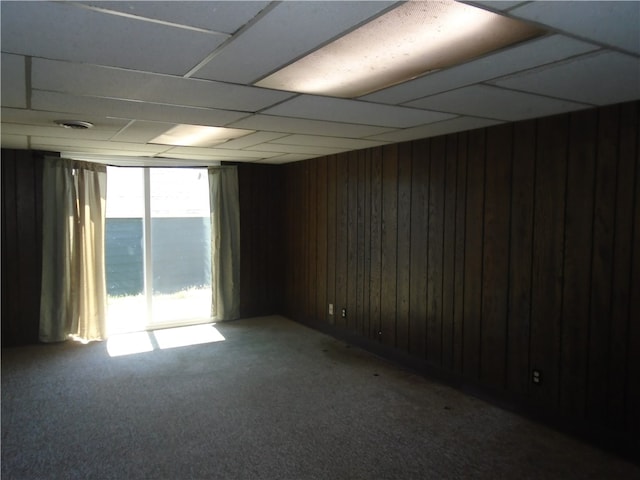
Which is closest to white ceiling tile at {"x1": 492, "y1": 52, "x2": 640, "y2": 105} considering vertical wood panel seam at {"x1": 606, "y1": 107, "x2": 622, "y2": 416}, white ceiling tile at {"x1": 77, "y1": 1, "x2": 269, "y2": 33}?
vertical wood panel seam at {"x1": 606, "y1": 107, "x2": 622, "y2": 416}

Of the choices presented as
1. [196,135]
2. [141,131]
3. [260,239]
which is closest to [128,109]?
[141,131]

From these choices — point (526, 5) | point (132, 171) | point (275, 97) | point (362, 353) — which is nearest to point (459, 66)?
point (526, 5)

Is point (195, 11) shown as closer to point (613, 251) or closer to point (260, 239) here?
point (613, 251)

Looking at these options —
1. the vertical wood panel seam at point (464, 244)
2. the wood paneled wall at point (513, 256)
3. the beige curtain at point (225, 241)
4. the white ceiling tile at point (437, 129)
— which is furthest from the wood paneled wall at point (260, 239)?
the vertical wood panel seam at point (464, 244)

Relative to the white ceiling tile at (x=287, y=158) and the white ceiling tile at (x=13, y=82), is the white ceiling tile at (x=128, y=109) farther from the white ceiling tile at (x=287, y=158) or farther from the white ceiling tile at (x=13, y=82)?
the white ceiling tile at (x=287, y=158)

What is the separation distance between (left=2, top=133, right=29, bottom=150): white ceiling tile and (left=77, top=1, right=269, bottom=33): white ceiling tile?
9.39 ft

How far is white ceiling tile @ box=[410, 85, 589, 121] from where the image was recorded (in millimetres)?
2316

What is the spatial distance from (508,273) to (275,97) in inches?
83.8

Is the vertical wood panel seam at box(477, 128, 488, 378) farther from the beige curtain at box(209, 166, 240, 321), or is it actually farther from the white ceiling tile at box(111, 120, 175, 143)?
the beige curtain at box(209, 166, 240, 321)

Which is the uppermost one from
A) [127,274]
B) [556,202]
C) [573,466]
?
[556,202]

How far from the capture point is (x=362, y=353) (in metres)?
4.70

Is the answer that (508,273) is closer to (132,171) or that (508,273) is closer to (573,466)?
(573,466)

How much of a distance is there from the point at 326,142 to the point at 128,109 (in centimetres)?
185

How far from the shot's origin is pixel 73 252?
4.95 m
